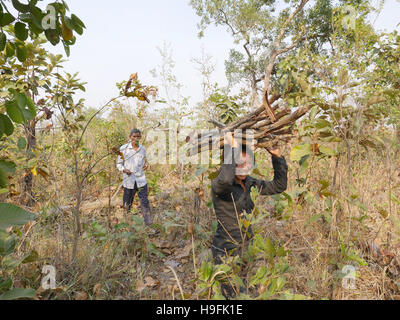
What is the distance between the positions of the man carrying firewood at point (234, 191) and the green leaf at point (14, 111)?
1109 millimetres

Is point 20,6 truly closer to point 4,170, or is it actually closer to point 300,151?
point 4,170

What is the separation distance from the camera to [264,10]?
13.3 m

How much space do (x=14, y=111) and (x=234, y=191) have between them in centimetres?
142

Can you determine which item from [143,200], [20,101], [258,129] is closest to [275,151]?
[258,129]

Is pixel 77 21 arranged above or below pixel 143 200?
above

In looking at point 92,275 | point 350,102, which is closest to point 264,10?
point 350,102

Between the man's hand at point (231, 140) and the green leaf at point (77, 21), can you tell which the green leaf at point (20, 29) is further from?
the man's hand at point (231, 140)

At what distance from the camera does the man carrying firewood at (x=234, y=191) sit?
1738 millimetres

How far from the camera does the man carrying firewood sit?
1.74 metres

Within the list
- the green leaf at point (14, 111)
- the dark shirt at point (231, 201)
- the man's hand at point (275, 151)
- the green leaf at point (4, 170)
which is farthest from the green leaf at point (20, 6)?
the man's hand at point (275, 151)

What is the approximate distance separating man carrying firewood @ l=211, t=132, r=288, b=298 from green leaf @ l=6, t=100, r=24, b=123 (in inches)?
43.7

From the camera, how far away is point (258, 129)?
64.7 inches
